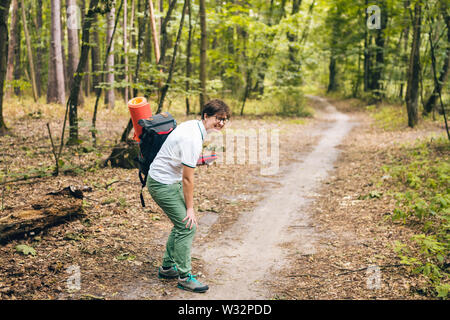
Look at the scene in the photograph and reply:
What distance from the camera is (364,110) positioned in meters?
25.7

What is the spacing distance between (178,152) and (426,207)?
4173mm

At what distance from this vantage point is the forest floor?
387 centimetres

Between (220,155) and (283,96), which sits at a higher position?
(283,96)

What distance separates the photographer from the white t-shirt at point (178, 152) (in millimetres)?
3377

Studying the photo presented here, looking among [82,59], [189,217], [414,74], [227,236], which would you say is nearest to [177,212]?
[189,217]

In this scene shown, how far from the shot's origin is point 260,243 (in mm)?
5305

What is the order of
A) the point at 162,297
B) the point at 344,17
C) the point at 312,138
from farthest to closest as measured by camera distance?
the point at 344,17, the point at 312,138, the point at 162,297

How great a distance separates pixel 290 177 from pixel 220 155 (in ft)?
8.58

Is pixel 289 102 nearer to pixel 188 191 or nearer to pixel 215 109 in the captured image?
pixel 215 109

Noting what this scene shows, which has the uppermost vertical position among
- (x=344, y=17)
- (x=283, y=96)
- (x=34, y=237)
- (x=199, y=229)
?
(x=344, y=17)

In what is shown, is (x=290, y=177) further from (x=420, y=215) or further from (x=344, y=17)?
(x=344, y=17)

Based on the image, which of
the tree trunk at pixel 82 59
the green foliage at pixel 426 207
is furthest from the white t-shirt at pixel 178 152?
the tree trunk at pixel 82 59

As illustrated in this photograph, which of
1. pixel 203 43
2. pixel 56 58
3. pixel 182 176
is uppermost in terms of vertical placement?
pixel 203 43

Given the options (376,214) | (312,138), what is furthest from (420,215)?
(312,138)
